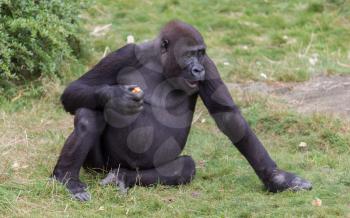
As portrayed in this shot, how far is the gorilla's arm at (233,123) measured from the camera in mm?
4496

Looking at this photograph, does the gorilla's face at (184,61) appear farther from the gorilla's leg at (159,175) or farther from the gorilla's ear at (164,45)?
the gorilla's leg at (159,175)

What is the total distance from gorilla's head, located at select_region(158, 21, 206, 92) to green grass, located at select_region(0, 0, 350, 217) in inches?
25.1

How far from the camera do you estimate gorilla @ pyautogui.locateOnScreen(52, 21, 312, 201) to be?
4324 mm

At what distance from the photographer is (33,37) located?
20.2ft

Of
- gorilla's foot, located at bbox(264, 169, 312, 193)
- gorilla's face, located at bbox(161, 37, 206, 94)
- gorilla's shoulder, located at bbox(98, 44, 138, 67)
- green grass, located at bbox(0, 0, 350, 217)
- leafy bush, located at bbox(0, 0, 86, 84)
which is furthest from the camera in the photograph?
leafy bush, located at bbox(0, 0, 86, 84)

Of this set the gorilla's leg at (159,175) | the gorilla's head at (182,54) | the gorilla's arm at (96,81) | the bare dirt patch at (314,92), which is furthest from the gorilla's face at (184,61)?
the bare dirt patch at (314,92)

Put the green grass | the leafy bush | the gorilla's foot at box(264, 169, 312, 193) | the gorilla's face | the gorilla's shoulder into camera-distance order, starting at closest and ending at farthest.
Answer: the green grass
the gorilla's face
the gorilla's foot at box(264, 169, 312, 193)
the gorilla's shoulder
the leafy bush

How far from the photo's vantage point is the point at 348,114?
19.1ft

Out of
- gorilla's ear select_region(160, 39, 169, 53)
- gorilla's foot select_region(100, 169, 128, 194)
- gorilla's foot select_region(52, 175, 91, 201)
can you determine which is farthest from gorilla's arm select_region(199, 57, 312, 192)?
gorilla's foot select_region(52, 175, 91, 201)

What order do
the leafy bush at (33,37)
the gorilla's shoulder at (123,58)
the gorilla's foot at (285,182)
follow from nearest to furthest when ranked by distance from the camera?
the gorilla's foot at (285,182), the gorilla's shoulder at (123,58), the leafy bush at (33,37)

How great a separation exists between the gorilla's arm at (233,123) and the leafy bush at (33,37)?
193 cm

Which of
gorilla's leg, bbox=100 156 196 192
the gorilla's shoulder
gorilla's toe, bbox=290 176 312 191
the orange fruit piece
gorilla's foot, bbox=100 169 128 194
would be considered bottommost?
gorilla's toe, bbox=290 176 312 191

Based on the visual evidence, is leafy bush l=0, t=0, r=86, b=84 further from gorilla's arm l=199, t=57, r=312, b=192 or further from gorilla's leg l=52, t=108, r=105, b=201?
gorilla's arm l=199, t=57, r=312, b=192

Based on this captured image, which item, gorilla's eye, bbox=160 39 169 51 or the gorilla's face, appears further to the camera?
gorilla's eye, bbox=160 39 169 51
